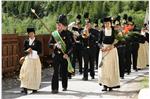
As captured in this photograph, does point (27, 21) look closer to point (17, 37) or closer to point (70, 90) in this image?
point (17, 37)

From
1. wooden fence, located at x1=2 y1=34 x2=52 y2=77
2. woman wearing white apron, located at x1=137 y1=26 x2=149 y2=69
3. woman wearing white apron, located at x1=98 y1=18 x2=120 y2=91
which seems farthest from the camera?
woman wearing white apron, located at x1=137 y1=26 x2=149 y2=69

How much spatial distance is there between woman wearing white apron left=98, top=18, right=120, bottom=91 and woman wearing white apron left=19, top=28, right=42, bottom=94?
3.73ft

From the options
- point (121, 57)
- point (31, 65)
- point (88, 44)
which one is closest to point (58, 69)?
point (31, 65)

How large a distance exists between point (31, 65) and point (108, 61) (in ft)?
4.42

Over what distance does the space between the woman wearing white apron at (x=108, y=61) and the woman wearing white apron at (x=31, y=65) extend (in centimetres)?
114

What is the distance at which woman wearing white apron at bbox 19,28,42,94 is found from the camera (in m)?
9.43

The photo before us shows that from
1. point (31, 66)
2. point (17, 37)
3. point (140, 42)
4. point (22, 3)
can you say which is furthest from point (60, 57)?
point (22, 3)

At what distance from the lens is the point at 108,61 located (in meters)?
9.60

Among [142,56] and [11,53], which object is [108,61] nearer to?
[11,53]

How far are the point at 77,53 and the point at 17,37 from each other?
63.5 inches

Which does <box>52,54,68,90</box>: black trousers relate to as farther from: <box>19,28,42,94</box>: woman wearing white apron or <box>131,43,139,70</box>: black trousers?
<box>131,43,139,70</box>: black trousers

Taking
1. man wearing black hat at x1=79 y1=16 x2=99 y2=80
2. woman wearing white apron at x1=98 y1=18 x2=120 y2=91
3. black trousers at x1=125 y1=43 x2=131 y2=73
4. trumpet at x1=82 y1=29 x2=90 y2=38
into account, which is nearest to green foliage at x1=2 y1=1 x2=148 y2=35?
black trousers at x1=125 y1=43 x2=131 y2=73

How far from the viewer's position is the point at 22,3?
52.9 feet

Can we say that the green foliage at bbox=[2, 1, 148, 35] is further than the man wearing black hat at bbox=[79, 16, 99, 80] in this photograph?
Answer: Yes
